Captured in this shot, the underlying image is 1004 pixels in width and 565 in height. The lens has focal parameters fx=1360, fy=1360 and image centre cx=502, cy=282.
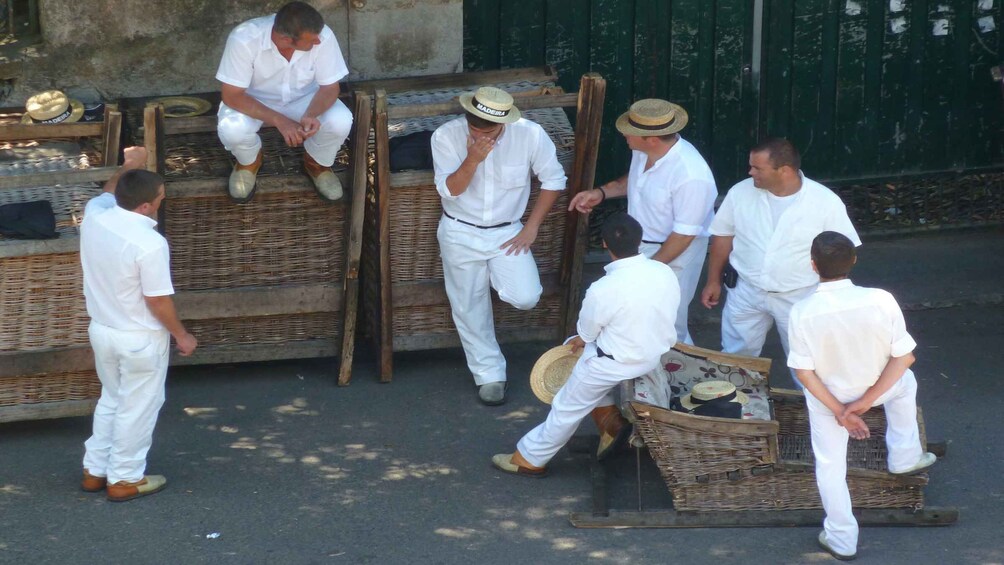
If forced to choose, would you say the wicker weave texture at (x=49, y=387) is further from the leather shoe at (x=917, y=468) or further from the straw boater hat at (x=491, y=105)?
the leather shoe at (x=917, y=468)

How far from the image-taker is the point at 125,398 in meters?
6.17

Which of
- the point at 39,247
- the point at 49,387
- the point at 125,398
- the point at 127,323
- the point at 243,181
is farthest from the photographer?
the point at 243,181

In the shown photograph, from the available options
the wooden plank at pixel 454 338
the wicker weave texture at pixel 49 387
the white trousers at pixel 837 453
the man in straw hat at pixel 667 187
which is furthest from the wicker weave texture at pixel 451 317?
the white trousers at pixel 837 453

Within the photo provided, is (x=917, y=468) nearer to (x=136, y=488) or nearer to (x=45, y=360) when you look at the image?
(x=136, y=488)

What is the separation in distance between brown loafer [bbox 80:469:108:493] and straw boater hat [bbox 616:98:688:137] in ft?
10.3

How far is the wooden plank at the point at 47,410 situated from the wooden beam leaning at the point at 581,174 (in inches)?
107

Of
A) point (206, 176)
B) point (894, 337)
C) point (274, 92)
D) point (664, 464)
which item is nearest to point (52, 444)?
point (206, 176)

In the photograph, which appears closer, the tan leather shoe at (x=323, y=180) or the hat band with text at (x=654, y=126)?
the hat band with text at (x=654, y=126)

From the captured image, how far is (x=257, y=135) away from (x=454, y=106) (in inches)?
41.7

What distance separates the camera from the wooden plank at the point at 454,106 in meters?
7.30

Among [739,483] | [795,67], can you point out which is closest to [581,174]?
[739,483]

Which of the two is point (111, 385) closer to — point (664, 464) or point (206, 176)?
point (206, 176)

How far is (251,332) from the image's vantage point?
7730mm

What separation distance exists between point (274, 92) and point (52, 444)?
2186 mm
